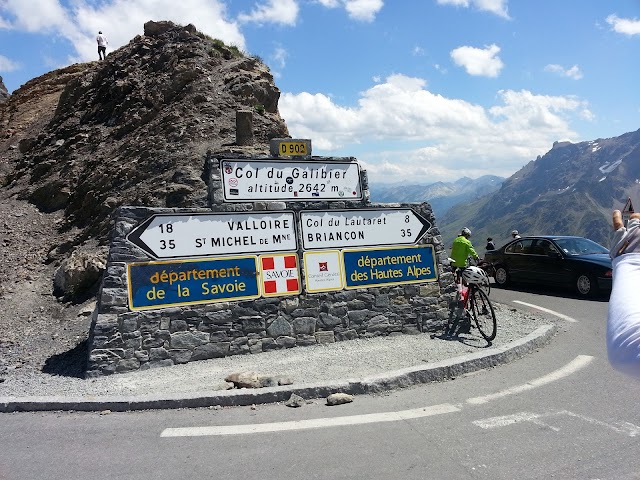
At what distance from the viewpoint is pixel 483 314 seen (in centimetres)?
793

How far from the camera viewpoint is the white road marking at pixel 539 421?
14.1 ft

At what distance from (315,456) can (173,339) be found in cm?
352

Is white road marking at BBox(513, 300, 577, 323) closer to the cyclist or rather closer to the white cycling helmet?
the cyclist

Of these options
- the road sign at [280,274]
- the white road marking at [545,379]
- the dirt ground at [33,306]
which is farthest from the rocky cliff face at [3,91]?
the white road marking at [545,379]

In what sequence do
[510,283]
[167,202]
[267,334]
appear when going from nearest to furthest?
[267,334], [167,202], [510,283]

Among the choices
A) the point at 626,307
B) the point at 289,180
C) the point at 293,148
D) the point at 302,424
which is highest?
the point at 293,148

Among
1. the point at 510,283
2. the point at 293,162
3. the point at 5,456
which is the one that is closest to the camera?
the point at 5,456

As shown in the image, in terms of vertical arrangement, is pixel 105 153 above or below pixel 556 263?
above

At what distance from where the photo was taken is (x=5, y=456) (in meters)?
4.11

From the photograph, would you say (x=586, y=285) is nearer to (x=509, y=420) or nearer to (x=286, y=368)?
(x=509, y=420)

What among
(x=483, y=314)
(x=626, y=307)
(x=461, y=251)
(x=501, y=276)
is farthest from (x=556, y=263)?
(x=626, y=307)

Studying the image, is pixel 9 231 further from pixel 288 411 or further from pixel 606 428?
pixel 606 428

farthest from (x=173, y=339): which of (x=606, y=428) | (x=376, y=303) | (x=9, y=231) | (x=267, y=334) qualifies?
(x=9, y=231)

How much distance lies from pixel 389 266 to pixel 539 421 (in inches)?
157
